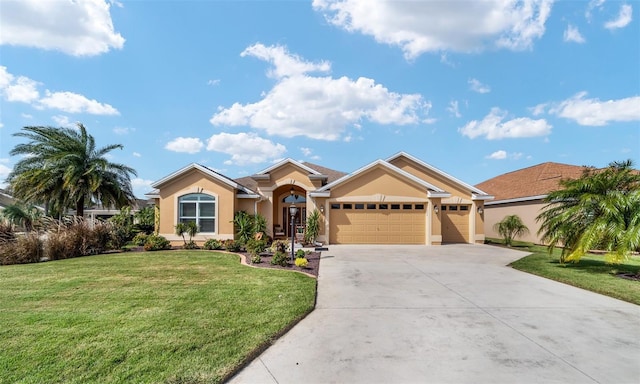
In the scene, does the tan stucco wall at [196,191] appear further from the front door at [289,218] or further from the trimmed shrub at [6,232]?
the trimmed shrub at [6,232]

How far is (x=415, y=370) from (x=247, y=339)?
7.65ft

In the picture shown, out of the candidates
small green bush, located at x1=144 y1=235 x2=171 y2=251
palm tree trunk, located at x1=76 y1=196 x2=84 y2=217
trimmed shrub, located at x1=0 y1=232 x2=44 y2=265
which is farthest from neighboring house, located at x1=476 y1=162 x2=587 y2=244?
palm tree trunk, located at x1=76 y1=196 x2=84 y2=217

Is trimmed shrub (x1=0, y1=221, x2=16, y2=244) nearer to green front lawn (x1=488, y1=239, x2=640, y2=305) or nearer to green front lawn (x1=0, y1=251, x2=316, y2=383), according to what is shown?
green front lawn (x1=0, y1=251, x2=316, y2=383)

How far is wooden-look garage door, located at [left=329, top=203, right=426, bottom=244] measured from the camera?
17.5 metres

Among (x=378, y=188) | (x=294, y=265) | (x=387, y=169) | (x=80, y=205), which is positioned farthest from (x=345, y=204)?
(x=80, y=205)

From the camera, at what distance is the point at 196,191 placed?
17.3 meters

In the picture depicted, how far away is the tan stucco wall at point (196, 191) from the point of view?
17.1 m

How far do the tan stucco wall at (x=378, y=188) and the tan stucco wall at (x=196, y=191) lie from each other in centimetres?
601

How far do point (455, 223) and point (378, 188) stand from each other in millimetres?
5986

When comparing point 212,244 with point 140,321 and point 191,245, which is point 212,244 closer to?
Result: point 191,245

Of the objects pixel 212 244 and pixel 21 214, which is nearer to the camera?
pixel 212 244

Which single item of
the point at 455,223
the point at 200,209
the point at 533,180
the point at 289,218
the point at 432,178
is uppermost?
the point at 533,180

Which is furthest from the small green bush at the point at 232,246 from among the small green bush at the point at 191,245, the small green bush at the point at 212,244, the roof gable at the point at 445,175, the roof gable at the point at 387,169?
the roof gable at the point at 445,175

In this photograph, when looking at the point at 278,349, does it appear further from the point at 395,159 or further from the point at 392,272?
the point at 395,159
